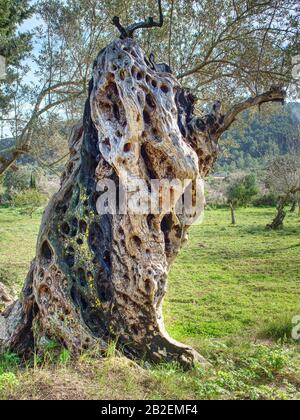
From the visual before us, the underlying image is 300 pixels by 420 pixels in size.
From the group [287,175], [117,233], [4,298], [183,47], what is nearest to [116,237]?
[117,233]

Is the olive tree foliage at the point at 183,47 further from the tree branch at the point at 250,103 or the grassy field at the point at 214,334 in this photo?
the grassy field at the point at 214,334

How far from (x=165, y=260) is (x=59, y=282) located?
1.47 m

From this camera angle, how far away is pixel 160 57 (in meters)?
10.8

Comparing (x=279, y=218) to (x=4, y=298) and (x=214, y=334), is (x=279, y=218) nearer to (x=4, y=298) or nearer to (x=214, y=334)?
(x=214, y=334)

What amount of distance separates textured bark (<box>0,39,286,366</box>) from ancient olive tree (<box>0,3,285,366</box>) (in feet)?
0.04

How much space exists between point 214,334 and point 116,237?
3.69 metres

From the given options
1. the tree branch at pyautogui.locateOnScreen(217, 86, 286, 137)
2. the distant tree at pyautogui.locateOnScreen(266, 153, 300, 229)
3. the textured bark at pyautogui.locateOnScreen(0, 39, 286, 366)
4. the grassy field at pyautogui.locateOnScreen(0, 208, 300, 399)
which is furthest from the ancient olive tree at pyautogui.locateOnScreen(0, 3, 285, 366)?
the distant tree at pyautogui.locateOnScreen(266, 153, 300, 229)

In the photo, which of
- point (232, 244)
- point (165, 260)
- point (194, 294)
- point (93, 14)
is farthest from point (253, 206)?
point (165, 260)

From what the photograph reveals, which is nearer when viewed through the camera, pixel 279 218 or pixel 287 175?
pixel 279 218

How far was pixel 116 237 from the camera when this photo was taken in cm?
596

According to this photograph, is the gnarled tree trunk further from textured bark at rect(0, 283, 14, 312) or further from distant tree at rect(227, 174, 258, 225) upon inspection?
textured bark at rect(0, 283, 14, 312)

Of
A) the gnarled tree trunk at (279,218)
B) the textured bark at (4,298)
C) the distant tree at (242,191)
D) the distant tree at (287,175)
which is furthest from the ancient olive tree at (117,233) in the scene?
the distant tree at (242,191)

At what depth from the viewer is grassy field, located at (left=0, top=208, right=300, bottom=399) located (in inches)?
188

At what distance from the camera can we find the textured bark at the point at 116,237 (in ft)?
19.4
